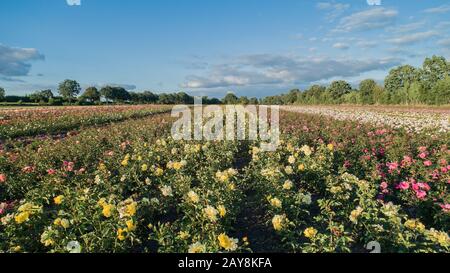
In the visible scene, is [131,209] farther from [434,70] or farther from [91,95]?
[91,95]

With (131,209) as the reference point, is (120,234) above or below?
below

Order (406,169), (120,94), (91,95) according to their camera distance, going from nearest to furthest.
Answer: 1. (406,169)
2. (91,95)
3. (120,94)

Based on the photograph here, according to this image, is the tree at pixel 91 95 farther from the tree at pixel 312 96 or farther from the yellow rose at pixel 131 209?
the yellow rose at pixel 131 209

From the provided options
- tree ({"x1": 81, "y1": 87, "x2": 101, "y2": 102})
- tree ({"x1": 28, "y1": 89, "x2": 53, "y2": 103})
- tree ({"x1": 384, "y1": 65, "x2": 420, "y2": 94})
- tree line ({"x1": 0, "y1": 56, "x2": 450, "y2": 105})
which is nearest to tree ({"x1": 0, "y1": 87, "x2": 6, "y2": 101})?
tree line ({"x1": 0, "y1": 56, "x2": 450, "y2": 105})

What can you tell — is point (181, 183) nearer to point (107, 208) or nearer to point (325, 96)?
point (107, 208)

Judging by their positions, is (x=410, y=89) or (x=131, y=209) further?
(x=410, y=89)

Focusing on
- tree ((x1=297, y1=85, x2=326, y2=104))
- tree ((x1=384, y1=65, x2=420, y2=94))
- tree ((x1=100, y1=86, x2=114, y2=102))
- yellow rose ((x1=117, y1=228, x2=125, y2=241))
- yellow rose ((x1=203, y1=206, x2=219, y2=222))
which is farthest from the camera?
tree ((x1=100, y1=86, x2=114, y2=102))

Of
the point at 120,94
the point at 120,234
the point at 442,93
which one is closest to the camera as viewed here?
the point at 120,234

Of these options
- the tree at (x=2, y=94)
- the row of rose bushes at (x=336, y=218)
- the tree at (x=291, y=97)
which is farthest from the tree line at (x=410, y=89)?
the tree at (x=2, y=94)

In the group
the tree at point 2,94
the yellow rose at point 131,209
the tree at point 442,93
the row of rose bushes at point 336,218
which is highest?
the tree at point 2,94

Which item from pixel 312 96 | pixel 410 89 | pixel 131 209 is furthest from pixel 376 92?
pixel 131 209

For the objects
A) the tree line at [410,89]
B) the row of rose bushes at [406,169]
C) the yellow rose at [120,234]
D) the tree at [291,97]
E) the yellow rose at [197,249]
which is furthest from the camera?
the tree at [291,97]

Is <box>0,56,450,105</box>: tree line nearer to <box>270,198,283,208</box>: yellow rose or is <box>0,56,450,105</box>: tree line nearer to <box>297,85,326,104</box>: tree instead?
<box>297,85,326,104</box>: tree

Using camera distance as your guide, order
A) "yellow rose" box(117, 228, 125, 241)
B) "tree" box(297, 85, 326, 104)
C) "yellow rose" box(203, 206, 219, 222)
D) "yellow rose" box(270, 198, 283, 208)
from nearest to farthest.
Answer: "yellow rose" box(117, 228, 125, 241), "yellow rose" box(203, 206, 219, 222), "yellow rose" box(270, 198, 283, 208), "tree" box(297, 85, 326, 104)
